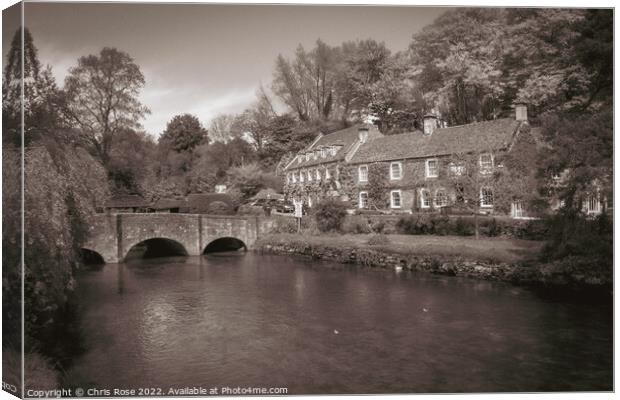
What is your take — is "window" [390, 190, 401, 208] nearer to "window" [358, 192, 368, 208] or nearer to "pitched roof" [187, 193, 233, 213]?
"window" [358, 192, 368, 208]

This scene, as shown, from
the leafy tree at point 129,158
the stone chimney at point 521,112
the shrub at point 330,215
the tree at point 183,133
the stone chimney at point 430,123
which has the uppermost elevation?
the stone chimney at point 430,123

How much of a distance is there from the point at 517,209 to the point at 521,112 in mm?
3763

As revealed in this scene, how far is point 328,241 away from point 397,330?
9146 mm

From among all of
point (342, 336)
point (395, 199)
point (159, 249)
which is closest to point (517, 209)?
point (395, 199)

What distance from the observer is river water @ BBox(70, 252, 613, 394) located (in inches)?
293

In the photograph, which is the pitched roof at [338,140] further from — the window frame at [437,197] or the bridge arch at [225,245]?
the bridge arch at [225,245]

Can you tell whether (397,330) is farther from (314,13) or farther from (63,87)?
(63,87)

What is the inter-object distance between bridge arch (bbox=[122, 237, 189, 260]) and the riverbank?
4495 mm

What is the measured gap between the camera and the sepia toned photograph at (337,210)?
7211mm

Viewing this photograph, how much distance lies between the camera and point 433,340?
9.09m

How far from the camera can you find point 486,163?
16109mm

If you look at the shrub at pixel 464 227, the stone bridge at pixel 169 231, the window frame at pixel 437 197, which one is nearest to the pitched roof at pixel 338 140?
the window frame at pixel 437 197

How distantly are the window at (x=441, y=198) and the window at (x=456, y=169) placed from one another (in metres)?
0.78

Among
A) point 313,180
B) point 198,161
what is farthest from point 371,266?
point 198,161
